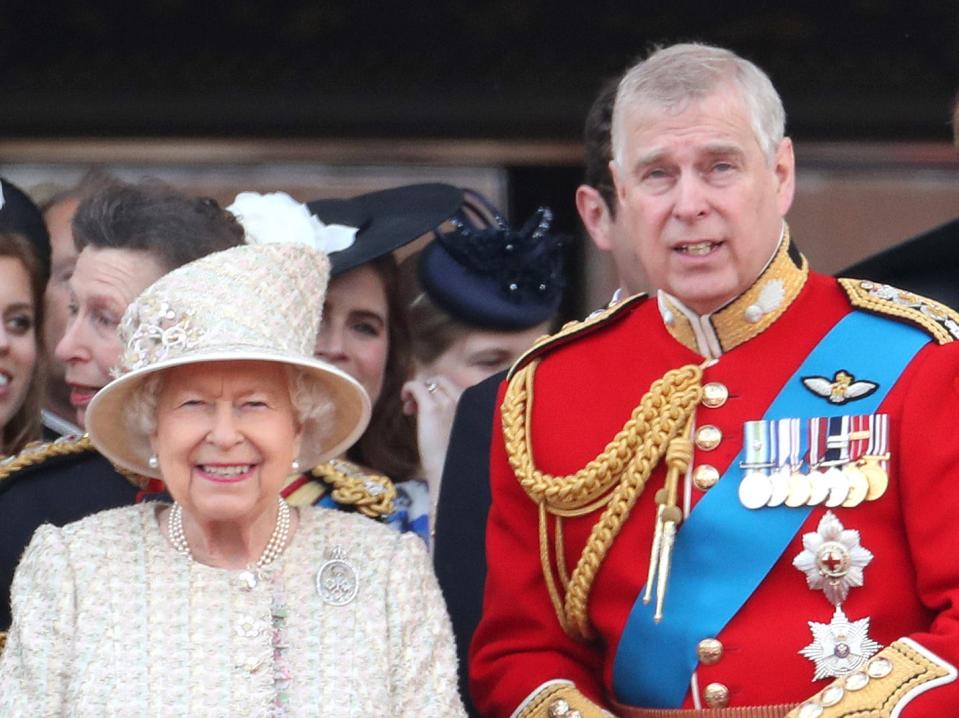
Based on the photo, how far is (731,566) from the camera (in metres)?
3.39

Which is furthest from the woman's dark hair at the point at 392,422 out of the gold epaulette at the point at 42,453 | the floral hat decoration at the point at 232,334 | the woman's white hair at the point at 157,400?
the woman's white hair at the point at 157,400

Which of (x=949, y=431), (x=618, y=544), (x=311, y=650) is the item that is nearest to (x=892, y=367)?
(x=949, y=431)

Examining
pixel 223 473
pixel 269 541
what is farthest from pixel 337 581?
pixel 223 473

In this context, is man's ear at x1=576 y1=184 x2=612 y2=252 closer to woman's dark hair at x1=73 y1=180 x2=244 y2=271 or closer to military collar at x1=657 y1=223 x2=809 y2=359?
woman's dark hair at x1=73 y1=180 x2=244 y2=271

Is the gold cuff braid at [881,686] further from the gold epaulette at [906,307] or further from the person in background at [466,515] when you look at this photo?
the person in background at [466,515]

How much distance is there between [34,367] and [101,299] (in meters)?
0.25

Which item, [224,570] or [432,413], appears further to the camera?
[432,413]

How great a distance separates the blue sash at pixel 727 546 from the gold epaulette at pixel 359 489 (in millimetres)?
552

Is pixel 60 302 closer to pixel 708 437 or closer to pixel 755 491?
pixel 708 437

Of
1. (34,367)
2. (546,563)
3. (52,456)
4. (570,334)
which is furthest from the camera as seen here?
(34,367)

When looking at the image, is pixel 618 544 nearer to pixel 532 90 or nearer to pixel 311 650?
pixel 311 650

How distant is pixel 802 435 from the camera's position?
3.41m

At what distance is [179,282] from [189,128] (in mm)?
2424

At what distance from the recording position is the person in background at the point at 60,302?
4469 millimetres
